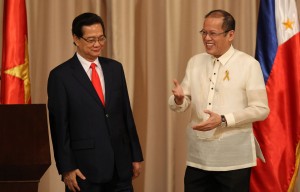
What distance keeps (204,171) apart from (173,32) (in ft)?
5.56

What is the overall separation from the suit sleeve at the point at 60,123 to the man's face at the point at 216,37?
0.86 meters

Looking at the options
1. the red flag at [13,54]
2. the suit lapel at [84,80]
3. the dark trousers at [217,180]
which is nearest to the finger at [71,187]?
the suit lapel at [84,80]

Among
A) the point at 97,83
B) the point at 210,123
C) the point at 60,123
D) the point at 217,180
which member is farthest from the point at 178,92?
A: the point at 60,123

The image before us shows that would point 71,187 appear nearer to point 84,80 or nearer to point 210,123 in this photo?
point 84,80

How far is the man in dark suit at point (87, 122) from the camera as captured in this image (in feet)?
8.21

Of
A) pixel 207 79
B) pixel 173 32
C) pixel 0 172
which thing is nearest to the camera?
pixel 0 172

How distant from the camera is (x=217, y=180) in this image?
9.04 ft

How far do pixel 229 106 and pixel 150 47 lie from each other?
1.64 meters

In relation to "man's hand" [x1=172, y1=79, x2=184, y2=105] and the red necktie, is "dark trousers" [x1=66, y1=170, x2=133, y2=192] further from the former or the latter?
"man's hand" [x1=172, y1=79, x2=184, y2=105]

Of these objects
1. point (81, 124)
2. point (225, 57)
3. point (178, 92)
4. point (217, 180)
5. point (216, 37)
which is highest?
point (216, 37)

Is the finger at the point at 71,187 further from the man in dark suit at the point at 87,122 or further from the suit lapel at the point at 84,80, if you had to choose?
the suit lapel at the point at 84,80

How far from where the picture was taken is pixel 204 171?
2756mm

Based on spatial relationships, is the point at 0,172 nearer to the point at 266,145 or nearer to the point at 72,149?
the point at 72,149

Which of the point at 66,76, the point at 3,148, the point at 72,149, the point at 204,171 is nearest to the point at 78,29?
the point at 66,76
